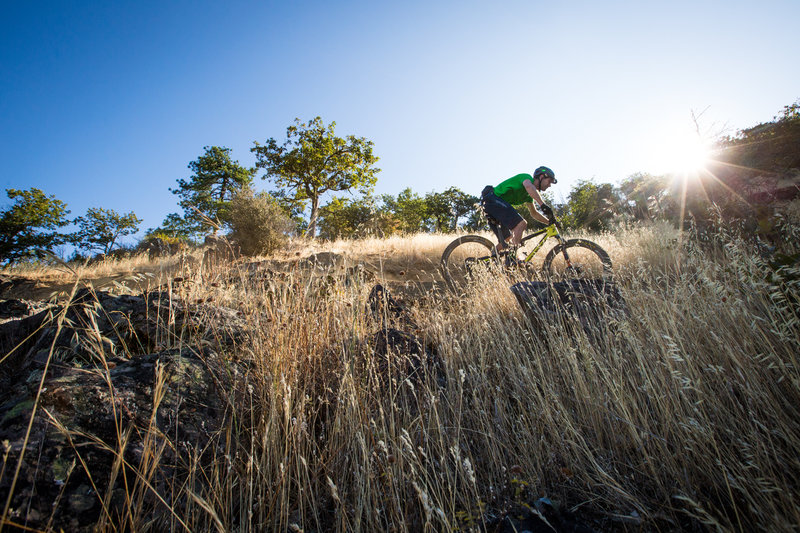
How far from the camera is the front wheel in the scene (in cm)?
433

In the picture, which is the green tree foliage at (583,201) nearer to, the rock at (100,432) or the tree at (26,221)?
the rock at (100,432)

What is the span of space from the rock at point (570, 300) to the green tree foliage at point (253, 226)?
1158 cm

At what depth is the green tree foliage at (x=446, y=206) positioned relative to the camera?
37531 mm

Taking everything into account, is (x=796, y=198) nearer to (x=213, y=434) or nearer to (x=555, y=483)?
(x=555, y=483)

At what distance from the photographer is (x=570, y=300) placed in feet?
9.61

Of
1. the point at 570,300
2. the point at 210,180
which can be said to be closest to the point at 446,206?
the point at 210,180

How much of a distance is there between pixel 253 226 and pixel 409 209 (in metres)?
24.9

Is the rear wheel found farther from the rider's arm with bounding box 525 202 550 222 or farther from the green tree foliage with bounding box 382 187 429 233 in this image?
the green tree foliage with bounding box 382 187 429 233

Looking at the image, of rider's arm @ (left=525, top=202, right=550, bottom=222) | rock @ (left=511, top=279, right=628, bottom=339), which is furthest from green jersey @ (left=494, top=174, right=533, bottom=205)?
rock @ (left=511, top=279, right=628, bottom=339)

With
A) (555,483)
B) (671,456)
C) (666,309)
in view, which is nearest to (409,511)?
(555,483)

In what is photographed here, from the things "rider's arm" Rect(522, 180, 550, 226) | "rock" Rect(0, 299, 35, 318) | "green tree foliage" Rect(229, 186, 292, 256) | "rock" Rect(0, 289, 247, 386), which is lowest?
"rock" Rect(0, 289, 247, 386)

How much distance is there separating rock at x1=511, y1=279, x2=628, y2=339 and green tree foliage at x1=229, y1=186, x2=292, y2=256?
38.0 ft

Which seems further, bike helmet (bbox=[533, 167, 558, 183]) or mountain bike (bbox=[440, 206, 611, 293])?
bike helmet (bbox=[533, 167, 558, 183])

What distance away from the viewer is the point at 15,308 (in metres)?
3.43
